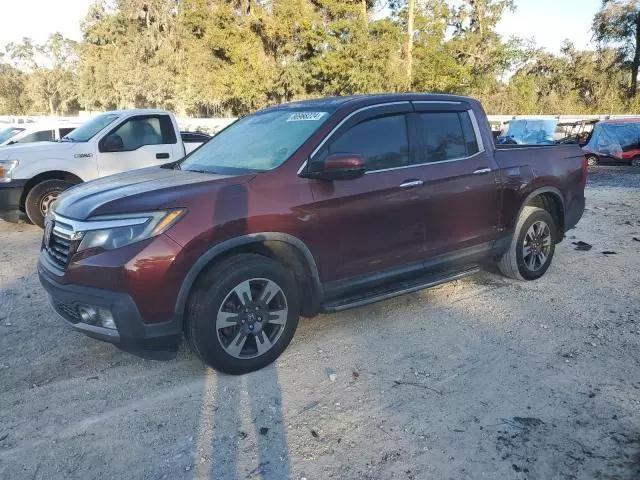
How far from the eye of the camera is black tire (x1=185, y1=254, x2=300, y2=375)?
10.8ft

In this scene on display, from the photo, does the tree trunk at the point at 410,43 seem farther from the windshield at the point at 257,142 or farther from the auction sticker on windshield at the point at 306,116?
the auction sticker on windshield at the point at 306,116

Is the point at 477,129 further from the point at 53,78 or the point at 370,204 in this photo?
the point at 53,78

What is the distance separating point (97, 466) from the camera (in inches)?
105

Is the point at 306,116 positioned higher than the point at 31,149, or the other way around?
the point at 306,116

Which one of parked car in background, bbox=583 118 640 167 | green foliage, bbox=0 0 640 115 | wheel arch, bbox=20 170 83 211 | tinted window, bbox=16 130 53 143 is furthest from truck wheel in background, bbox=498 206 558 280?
green foliage, bbox=0 0 640 115

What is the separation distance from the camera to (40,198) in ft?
25.6

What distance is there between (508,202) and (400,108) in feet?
4.85

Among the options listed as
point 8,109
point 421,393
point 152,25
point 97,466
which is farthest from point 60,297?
point 8,109

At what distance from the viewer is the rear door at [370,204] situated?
374cm

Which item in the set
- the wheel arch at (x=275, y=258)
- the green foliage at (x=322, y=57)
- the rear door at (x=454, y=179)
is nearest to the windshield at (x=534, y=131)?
the green foliage at (x=322, y=57)

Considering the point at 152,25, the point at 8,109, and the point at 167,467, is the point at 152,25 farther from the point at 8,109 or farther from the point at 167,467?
the point at 167,467

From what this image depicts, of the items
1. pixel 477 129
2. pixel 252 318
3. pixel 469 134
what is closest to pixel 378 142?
pixel 469 134

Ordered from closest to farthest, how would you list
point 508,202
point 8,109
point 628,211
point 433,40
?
1. point 508,202
2. point 628,211
3. point 433,40
4. point 8,109

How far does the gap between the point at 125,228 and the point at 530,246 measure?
4.00 metres
